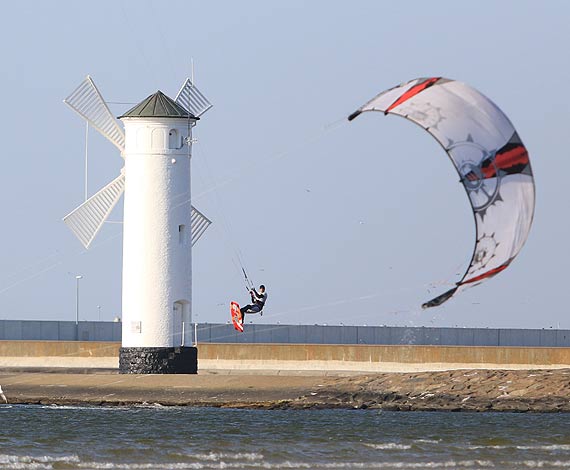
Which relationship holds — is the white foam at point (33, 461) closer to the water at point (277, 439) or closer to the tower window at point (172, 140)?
the water at point (277, 439)

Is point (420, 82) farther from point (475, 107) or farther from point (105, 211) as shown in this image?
point (105, 211)

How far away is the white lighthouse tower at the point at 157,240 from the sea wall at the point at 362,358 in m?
3.36

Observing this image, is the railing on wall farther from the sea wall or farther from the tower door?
the tower door

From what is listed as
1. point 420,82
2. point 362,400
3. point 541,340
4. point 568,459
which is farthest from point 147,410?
point 541,340

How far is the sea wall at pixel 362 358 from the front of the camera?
4575 centimetres

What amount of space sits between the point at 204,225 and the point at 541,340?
45.0 feet

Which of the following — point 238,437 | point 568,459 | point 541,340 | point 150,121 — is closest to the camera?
point 568,459

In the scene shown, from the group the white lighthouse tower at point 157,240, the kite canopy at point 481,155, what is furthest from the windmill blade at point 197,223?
the kite canopy at point 481,155

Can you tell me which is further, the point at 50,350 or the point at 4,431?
the point at 50,350

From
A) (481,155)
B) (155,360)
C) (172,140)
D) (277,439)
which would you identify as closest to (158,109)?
(172,140)

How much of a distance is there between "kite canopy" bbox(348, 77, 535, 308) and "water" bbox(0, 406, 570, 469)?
16.3ft

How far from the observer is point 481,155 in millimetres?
27172

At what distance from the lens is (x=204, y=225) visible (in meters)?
44.9

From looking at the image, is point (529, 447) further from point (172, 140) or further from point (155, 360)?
point (172, 140)
